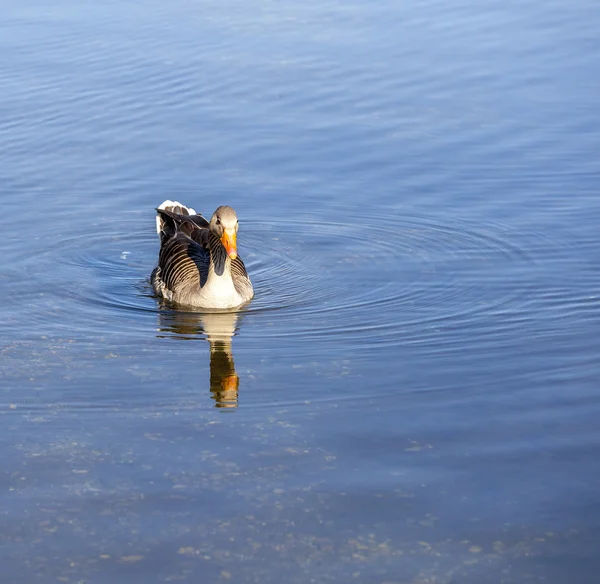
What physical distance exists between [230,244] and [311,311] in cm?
110

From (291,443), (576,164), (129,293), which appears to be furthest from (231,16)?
(291,443)

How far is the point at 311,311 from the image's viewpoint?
37.2 feet

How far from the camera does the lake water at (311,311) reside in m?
6.81

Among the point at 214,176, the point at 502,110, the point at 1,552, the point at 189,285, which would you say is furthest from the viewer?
the point at 502,110

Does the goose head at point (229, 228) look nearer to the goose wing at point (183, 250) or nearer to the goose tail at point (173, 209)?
the goose wing at point (183, 250)

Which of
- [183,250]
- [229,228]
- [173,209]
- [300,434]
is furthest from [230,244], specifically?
[300,434]

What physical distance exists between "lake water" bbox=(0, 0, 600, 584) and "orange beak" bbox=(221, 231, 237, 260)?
0.69 meters

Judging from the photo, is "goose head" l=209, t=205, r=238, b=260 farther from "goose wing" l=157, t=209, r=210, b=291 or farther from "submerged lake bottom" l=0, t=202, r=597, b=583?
"goose wing" l=157, t=209, r=210, b=291

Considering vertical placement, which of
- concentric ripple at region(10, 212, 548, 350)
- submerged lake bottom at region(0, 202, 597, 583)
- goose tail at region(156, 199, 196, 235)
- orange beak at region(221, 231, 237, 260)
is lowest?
submerged lake bottom at region(0, 202, 597, 583)

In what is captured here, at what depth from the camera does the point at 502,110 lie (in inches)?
698

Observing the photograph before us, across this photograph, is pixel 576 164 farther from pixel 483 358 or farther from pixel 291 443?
pixel 291 443

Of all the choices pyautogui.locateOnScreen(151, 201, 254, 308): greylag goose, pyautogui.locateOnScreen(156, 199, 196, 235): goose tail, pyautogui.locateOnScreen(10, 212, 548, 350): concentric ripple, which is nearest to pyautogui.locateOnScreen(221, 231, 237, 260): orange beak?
pyautogui.locateOnScreen(151, 201, 254, 308): greylag goose

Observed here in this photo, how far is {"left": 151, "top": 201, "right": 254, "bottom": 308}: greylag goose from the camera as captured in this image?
1177cm

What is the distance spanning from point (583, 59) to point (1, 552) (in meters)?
16.5
